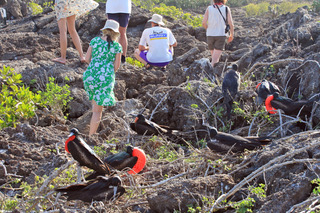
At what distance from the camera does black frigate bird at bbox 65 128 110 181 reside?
358 cm

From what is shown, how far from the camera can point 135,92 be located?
6836 millimetres

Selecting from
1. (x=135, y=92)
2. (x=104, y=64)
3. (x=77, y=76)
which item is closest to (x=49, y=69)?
(x=77, y=76)

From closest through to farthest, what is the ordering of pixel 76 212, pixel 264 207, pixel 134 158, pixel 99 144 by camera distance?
pixel 264 207
pixel 76 212
pixel 134 158
pixel 99 144

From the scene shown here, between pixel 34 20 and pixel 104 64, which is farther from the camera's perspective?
pixel 34 20

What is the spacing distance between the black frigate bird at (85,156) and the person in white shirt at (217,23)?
383 centimetres

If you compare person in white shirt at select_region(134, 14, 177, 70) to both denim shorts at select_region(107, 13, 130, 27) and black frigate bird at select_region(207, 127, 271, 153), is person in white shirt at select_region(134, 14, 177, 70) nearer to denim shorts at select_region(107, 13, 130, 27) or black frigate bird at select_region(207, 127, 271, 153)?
denim shorts at select_region(107, 13, 130, 27)

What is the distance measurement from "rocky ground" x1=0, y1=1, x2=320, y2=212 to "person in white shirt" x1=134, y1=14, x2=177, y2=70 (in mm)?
209

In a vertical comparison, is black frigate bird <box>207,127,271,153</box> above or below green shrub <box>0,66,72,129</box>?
above

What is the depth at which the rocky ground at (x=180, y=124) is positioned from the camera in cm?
327

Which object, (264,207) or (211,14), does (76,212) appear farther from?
(211,14)

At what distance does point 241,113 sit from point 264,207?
2263mm

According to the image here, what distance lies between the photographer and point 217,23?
275 inches

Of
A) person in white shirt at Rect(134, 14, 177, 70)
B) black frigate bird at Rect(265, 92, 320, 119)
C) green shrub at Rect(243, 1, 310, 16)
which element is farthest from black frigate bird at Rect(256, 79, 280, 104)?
green shrub at Rect(243, 1, 310, 16)

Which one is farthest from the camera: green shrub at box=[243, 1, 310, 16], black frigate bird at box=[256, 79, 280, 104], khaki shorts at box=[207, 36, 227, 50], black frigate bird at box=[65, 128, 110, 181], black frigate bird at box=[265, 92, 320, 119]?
green shrub at box=[243, 1, 310, 16]
